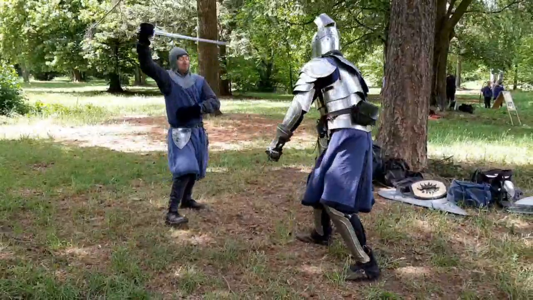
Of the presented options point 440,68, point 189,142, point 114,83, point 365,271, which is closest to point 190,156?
point 189,142

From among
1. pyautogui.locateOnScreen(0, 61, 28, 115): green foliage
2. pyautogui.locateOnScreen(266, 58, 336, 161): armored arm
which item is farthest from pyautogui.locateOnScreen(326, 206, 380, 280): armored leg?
pyautogui.locateOnScreen(0, 61, 28, 115): green foliage

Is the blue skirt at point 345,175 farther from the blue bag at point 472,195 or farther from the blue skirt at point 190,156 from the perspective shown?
the blue bag at point 472,195

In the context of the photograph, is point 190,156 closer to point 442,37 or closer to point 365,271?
point 365,271

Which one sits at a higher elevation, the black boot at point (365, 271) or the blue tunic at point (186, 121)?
the blue tunic at point (186, 121)

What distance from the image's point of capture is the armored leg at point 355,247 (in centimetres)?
344

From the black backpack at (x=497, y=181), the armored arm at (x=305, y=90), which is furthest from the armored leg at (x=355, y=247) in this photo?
the black backpack at (x=497, y=181)

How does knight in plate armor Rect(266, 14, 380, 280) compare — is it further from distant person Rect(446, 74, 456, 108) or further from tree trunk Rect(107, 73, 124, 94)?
tree trunk Rect(107, 73, 124, 94)

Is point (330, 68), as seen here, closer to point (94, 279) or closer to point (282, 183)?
point (94, 279)

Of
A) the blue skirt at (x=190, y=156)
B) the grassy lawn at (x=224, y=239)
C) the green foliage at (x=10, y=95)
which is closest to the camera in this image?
the grassy lawn at (x=224, y=239)

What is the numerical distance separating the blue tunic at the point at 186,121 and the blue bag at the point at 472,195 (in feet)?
9.11

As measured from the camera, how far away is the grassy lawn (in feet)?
10.9

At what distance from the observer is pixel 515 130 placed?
39.7 feet

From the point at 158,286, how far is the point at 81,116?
34.1 ft

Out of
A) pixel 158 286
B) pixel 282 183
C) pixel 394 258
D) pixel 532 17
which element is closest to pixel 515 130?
pixel 532 17
